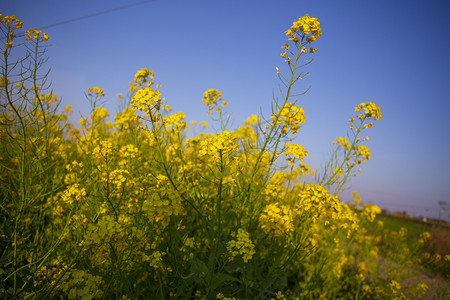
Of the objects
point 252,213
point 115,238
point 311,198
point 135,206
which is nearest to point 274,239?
point 252,213

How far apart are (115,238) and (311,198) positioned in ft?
4.62

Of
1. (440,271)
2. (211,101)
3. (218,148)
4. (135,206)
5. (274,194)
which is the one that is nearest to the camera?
(218,148)

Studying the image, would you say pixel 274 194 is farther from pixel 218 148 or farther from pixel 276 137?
pixel 218 148

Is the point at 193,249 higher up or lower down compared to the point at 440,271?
higher up

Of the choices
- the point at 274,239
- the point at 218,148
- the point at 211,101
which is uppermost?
the point at 211,101

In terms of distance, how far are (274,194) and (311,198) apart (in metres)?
0.56

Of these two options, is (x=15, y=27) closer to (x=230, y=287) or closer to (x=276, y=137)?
(x=276, y=137)

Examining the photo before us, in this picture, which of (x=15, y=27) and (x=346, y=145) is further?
(x=346, y=145)

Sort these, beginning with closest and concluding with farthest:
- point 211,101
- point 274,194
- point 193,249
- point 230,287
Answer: point 230,287
point 193,249
point 274,194
point 211,101

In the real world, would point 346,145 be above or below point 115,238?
above

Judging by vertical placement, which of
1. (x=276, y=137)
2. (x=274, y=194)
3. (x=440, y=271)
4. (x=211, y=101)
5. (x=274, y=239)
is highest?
(x=211, y=101)

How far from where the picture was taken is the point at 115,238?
1.33 meters

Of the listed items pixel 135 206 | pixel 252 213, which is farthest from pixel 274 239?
pixel 135 206

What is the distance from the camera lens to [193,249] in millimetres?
2225
